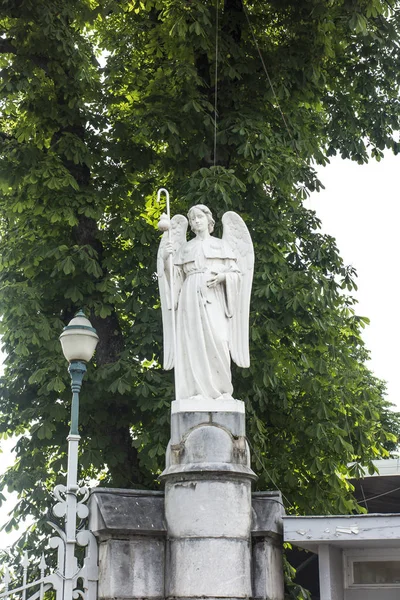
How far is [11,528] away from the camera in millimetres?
12883

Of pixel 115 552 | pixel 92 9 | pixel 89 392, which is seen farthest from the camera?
pixel 92 9

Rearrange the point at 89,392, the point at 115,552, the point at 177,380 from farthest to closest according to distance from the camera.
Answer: the point at 89,392, the point at 177,380, the point at 115,552


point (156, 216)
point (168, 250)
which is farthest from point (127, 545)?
point (156, 216)

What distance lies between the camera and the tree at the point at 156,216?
40.8 feet

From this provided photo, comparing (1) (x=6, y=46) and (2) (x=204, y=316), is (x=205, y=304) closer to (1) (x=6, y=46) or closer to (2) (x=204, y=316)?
(2) (x=204, y=316)

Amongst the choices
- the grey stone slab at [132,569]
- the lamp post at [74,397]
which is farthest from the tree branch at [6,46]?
the grey stone slab at [132,569]

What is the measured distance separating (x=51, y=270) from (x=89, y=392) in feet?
6.17

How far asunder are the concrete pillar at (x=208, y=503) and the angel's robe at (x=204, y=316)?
26 cm

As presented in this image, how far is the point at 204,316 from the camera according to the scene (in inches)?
344

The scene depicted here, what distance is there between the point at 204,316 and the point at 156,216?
6.15 m

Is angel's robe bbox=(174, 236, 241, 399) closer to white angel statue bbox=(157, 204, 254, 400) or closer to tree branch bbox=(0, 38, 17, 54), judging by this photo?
white angel statue bbox=(157, 204, 254, 400)

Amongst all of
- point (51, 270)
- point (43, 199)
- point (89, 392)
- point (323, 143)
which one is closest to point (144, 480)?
point (89, 392)

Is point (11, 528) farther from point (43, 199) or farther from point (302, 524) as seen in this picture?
point (302, 524)

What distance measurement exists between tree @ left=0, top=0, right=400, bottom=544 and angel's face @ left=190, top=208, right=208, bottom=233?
3.10 metres
